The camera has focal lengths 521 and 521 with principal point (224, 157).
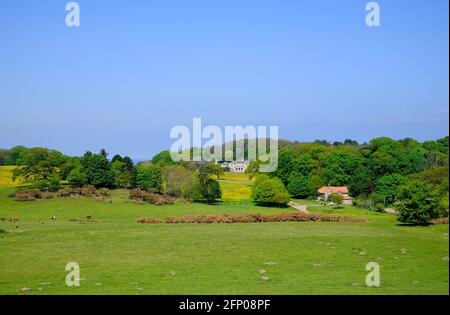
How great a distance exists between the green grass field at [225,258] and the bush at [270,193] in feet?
86.1

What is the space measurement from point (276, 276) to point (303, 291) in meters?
2.42

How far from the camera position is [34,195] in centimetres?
5931

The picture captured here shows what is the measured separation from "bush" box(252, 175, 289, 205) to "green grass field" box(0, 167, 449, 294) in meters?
26.2

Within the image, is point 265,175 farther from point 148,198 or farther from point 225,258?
point 225,258

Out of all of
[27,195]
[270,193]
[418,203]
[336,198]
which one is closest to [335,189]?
[336,198]

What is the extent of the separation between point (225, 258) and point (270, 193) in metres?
41.9

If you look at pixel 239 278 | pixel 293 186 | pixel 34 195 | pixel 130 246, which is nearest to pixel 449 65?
pixel 239 278

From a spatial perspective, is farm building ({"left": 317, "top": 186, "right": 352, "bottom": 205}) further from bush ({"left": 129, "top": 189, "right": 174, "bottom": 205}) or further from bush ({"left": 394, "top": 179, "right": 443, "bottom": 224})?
bush ({"left": 394, "top": 179, "right": 443, "bottom": 224})

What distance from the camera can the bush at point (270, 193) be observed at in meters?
64.4

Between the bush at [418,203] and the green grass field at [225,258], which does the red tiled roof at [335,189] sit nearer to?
the green grass field at [225,258]

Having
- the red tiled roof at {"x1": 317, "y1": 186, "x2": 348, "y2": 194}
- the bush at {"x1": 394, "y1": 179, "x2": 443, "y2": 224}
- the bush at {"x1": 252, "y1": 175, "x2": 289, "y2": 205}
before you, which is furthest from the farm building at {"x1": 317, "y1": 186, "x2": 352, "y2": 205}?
the bush at {"x1": 394, "y1": 179, "x2": 443, "y2": 224}

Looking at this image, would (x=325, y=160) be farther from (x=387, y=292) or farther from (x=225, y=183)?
(x=387, y=292)

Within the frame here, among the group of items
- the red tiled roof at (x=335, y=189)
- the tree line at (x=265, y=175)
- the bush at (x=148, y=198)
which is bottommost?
the bush at (x=148, y=198)

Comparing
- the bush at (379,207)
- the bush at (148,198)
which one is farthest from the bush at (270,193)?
the bush at (379,207)
